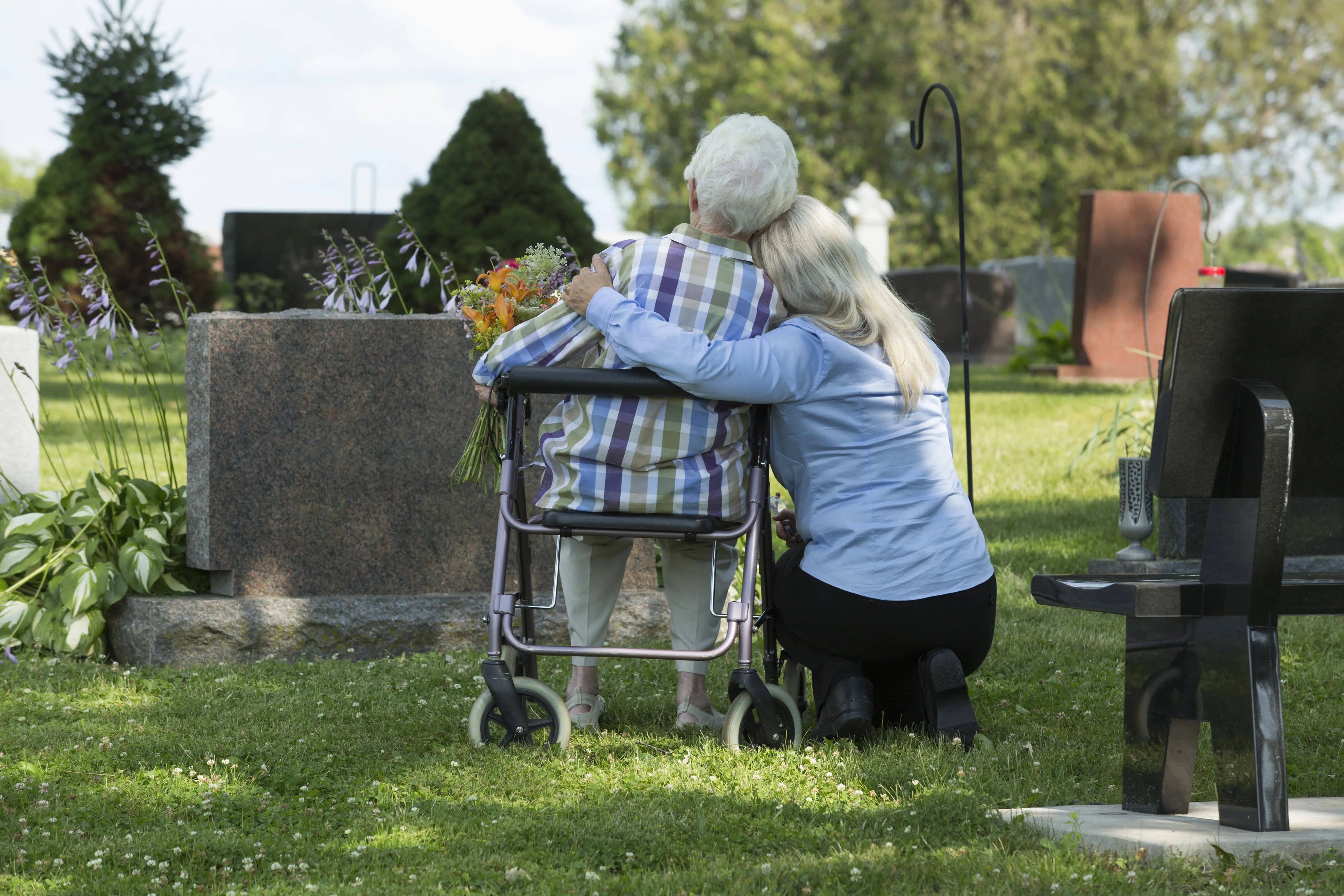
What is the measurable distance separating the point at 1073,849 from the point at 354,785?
159cm

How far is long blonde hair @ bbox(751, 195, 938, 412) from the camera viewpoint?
314 centimetres

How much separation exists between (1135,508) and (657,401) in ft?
A: 9.91

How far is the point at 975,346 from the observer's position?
18328 millimetres

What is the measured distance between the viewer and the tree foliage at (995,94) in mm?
34688

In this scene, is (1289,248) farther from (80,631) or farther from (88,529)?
(80,631)

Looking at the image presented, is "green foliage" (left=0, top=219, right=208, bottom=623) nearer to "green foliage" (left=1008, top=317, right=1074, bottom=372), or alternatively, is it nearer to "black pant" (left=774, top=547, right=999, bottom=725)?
"black pant" (left=774, top=547, right=999, bottom=725)

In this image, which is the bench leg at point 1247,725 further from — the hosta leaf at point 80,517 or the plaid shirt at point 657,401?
the hosta leaf at point 80,517

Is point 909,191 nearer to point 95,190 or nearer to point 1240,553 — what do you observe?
point 95,190

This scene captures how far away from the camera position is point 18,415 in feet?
17.1

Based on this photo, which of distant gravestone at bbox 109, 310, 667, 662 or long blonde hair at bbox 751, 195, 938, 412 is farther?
distant gravestone at bbox 109, 310, 667, 662

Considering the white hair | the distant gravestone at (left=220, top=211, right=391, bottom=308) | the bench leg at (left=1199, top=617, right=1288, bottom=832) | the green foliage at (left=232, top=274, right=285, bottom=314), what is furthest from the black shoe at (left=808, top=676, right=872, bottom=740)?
the distant gravestone at (left=220, top=211, right=391, bottom=308)

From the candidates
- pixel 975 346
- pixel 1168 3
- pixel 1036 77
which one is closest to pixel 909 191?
pixel 1036 77

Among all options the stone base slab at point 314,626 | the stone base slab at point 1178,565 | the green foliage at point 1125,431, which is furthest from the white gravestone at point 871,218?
the stone base slab at point 314,626

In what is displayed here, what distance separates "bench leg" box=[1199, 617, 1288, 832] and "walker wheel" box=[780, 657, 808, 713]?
1188 mm
